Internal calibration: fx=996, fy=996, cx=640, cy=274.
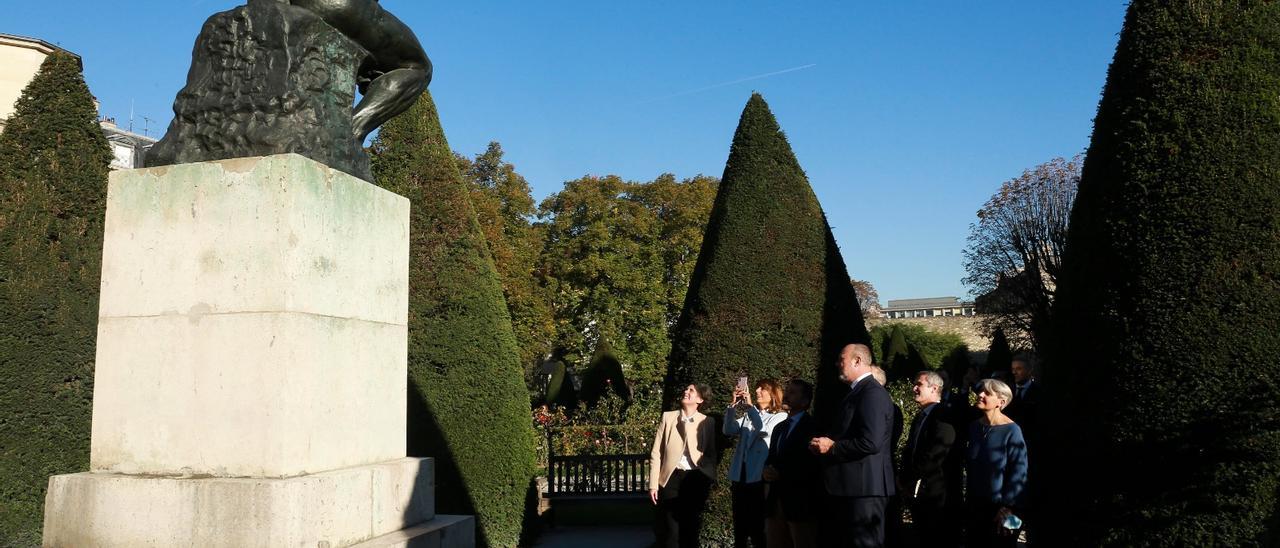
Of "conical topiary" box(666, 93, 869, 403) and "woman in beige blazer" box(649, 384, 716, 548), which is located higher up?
"conical topiary" box(666, 93, 869, 403)

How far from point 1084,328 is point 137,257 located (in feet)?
20.1

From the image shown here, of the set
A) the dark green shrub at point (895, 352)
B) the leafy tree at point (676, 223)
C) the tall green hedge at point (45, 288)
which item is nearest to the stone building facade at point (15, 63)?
→ the leafy tree at point (676, 223)

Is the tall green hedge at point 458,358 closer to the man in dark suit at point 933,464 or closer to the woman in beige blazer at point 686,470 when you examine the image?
the woman in beige blazer at point 686,470

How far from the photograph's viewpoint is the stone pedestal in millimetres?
4125

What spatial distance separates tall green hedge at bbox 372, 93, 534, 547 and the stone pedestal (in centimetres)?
581

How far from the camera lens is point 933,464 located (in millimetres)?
7105

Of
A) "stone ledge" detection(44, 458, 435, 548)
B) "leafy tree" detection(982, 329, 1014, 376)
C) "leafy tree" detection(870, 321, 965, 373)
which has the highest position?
"leafy tree" detection(870, 321, 965, 373)

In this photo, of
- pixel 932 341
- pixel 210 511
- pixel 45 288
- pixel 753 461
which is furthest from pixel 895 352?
pixel 210 511

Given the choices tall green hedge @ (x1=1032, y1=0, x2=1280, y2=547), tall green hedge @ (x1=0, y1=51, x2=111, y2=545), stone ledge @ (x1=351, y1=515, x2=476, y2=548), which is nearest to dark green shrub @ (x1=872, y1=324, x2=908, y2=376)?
tall green hedge @ (x1=1032, y1=0, x2=1280, y2=547)

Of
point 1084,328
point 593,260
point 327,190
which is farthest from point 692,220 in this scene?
point 327,190

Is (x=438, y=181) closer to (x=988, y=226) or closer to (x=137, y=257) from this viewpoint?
(x=137, y=257)

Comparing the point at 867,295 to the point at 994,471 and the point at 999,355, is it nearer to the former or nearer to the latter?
the point at 999,355

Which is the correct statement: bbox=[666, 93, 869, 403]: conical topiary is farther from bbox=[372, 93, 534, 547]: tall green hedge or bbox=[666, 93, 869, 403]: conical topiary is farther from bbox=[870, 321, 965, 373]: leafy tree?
bbox=[870, 321, 965, 373]: leafy tree

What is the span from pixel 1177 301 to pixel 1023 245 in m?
35.4
